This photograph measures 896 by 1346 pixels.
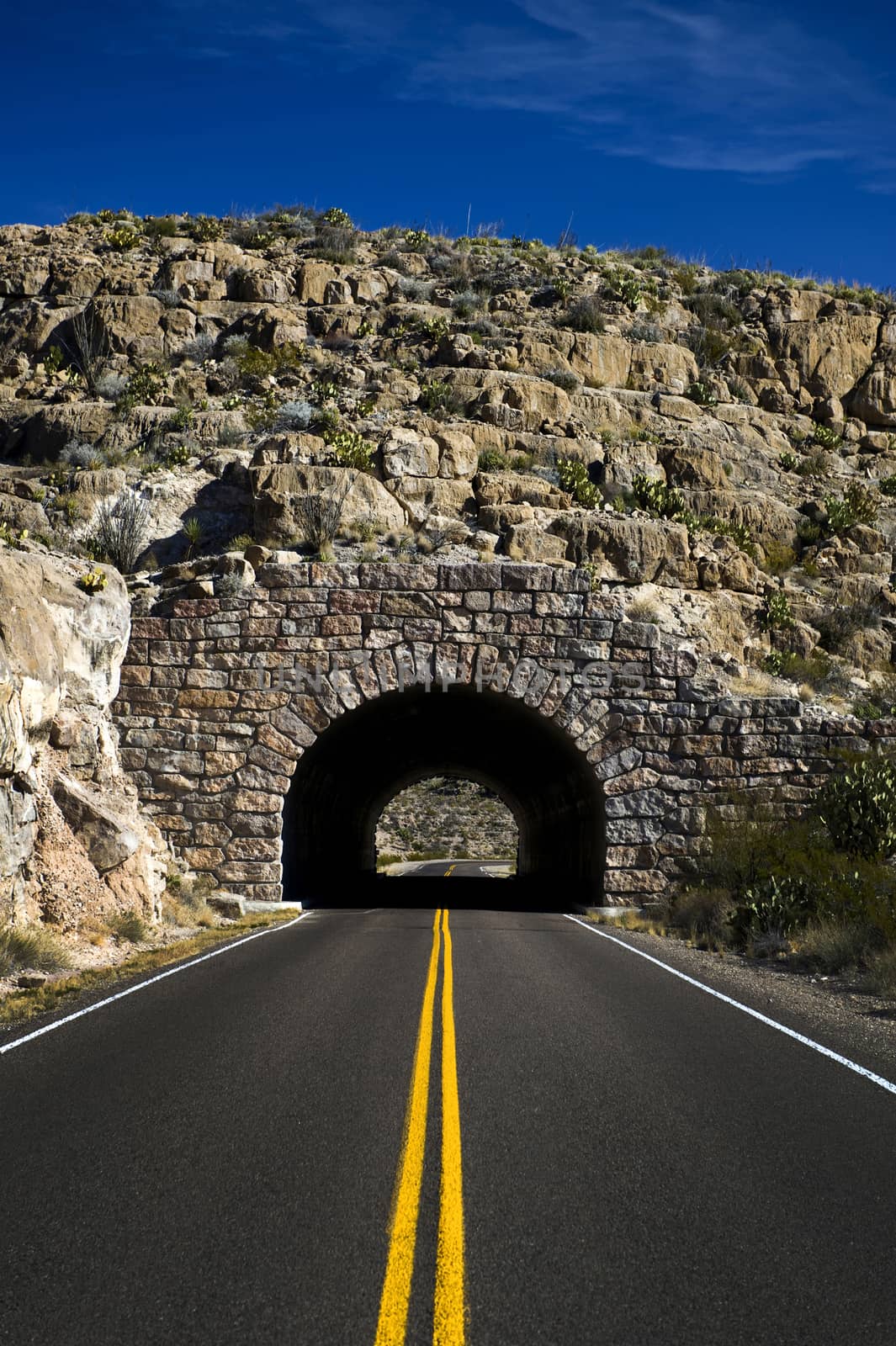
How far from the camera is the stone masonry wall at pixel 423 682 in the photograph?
69.2 ft

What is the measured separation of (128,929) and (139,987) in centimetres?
460

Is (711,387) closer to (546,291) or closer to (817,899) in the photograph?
(546,291)

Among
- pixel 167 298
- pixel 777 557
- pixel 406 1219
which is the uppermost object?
pixel 167 298

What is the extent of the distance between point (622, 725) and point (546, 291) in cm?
2614

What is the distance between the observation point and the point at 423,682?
21.5m

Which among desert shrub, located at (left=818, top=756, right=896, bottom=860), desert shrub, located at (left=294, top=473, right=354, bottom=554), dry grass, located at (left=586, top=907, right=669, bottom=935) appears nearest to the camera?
desert shrub, located at (left=818, top=756, right=896, bottom=860)

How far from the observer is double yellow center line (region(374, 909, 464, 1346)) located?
12.7ft

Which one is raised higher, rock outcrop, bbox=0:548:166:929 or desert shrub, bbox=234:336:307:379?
desert shrub, bbox=234:336:307:379

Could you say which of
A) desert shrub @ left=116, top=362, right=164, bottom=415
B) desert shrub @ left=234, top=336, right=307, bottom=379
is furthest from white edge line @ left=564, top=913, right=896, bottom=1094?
desert shrub @ left=234, top=336, right=307, bottom=379

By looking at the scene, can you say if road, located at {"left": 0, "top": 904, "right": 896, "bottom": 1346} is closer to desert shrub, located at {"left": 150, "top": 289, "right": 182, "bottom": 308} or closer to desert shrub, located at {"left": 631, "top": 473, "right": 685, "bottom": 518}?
desert shrub, located at {"left": 631, "top": 473, "right": 685, "bottom": 518}

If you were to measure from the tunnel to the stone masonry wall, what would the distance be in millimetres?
803

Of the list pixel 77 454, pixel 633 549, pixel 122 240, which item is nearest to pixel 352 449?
pixel 633 549

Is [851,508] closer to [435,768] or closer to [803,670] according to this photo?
[803,670]

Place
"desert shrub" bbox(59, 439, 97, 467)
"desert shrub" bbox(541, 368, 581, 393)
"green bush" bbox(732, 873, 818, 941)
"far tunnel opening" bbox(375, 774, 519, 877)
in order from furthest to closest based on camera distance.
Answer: "far tunnel opening" bbox(375, 774, 519, 877), "desert shrub" bbox(541, 368, 581, 393), "desert shrub" bbox(59, 439, 97, 467), "green bush" bbox(732, 873, 818, 941)
